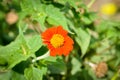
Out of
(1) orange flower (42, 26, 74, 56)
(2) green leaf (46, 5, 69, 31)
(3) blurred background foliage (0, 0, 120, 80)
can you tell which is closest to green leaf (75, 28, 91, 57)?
(3) blurred background foliage (0, 0, 120, 80)

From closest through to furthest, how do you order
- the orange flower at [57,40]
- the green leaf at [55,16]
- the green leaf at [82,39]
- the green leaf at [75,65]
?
the orange flower at [57,40] < the green leaf at [55,16] < the green leaf at [82,39] < the green leaf at [75,65]

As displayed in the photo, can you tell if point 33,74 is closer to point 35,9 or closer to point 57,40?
point 57,40

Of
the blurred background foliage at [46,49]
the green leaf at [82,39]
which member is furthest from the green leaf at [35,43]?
the green leaf at [82,39]

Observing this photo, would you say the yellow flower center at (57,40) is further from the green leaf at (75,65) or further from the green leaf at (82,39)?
the green leaf at (75,65)

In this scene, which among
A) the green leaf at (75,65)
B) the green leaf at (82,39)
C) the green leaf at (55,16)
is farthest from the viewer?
the green leaf at (75,65)

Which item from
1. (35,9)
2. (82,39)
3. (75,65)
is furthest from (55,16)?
Result: (75,65)

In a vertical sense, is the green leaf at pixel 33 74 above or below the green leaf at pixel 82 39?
above

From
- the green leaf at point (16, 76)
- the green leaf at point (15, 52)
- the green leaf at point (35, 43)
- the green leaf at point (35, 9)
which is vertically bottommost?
the green leaf at point (16, 76)

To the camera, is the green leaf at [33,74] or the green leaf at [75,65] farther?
the green leaf at [75,65]
